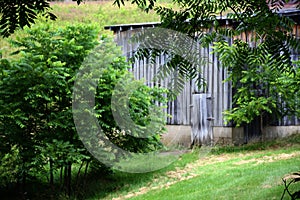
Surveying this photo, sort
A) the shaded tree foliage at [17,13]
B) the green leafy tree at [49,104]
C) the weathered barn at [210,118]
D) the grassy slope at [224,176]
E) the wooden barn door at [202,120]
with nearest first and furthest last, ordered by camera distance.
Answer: the shaded tree foliage at [17,13], the grassy slope at [224,176], the green leafy tree at [49,104], the weathered barn at [210,118], the wooden barn door at [202,120]

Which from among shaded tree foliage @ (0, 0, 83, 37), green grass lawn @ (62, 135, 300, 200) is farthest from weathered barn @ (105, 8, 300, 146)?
shaded tree foliage @ (0, 0, 83, 37)

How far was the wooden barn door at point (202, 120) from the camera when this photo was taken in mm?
12023

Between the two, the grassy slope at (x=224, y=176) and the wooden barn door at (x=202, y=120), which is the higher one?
the wooden barn door at (x=202, y=120)

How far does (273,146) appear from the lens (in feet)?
36.3

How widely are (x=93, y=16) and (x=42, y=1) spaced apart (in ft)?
72.0

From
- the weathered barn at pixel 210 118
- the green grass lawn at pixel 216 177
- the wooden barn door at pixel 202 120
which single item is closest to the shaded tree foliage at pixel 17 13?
the green grass lawn at pixel 216 177

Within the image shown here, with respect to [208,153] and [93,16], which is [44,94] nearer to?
[208,153]

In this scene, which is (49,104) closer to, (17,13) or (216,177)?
(216,177)

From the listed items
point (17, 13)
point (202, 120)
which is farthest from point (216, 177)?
point (17, 13)

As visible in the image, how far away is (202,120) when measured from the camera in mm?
12070

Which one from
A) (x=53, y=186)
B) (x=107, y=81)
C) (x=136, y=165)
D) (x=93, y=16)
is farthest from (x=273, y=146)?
(x=93, y=16)

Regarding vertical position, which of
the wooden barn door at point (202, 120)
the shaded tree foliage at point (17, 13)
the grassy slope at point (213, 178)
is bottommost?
the grassy slope at point (213, 178)

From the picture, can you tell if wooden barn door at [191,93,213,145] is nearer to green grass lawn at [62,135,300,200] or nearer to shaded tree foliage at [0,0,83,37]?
green grass lawn at [62,135,300,200]

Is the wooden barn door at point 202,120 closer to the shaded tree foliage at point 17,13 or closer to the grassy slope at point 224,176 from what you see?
the grassy slope at point 224,176
